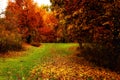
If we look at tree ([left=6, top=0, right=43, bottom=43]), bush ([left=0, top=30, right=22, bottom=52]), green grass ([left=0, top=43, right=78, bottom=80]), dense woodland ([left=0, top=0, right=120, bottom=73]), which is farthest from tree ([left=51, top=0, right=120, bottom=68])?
tree ([left=6, top=0, right=43, bottom=43])

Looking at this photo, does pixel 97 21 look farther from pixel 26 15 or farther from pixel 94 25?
pixel 26 15

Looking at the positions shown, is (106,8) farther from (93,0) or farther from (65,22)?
(65,22)

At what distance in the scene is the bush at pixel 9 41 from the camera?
31025 millimetres

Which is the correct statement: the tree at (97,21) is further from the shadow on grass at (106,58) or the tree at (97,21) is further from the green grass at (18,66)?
the green grass at (18,66)

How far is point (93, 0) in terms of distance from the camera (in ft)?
71.8

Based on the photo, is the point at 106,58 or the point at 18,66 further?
the point at 106,58

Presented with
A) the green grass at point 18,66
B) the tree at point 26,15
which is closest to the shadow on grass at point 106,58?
the green grass at point 18,66

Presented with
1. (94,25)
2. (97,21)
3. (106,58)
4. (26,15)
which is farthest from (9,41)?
(26,15)

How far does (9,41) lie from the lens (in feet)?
110

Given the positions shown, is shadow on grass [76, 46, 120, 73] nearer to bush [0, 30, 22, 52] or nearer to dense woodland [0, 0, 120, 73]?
dense woodland [0, 0, 120, 73]

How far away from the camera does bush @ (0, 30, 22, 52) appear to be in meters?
31.0

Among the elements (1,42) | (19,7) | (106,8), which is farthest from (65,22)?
(19,7)

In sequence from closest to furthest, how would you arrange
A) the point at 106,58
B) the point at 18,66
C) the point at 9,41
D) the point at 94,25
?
the point at 18,66 < the point at 94,25 < the point at 106,58 < the point at 9,41

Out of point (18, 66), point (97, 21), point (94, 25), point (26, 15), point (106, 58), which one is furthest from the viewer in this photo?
point (26, 15)
